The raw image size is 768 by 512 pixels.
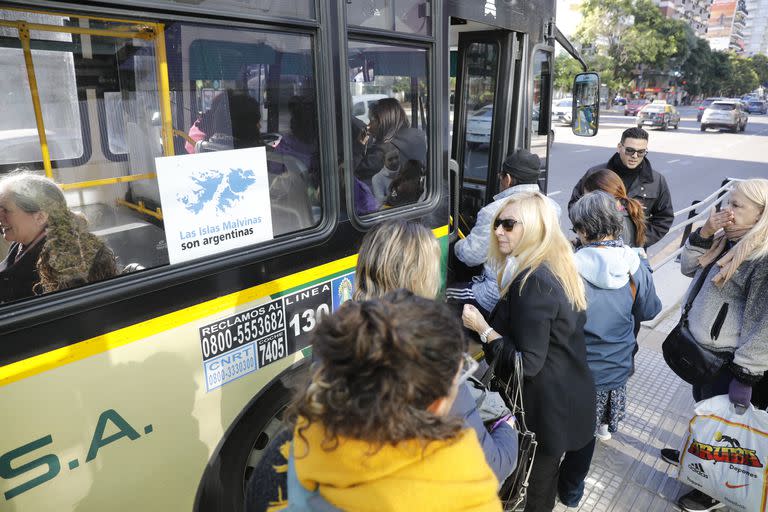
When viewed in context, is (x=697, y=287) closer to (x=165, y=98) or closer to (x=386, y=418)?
(x=386, y=418)

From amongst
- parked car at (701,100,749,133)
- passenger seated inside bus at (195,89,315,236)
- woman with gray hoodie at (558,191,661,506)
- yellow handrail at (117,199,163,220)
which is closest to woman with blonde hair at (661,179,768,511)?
woman with gray hoodie at (558,191,661,506)

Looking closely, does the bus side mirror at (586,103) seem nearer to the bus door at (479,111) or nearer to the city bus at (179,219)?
the bus door at (479,111)

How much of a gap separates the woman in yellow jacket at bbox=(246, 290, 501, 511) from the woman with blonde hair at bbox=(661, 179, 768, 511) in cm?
215

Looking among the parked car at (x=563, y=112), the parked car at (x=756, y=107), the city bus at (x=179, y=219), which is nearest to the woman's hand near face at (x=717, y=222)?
the city bus at (x=179, y=219)

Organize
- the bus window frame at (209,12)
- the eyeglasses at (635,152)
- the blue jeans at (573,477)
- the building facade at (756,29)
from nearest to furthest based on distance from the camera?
1. the bus window frame at (209,12)
2. the blue jeans at (573,477)
3. the eyeglasses at (635,152)
4. the building facade at (756,29)


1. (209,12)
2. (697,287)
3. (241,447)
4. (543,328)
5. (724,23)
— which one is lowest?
(241,447)

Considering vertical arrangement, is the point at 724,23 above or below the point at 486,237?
above

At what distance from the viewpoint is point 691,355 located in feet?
9.47

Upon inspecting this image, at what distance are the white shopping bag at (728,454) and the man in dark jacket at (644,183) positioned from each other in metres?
1.74

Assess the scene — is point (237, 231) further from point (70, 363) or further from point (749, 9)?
point (749, 9)

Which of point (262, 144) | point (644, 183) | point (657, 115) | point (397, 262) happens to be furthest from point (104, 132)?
point (657, 115)

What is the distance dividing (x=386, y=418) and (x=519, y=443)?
1357 mm

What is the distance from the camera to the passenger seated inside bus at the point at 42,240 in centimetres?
165

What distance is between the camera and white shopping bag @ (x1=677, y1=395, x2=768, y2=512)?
8.54 feet
